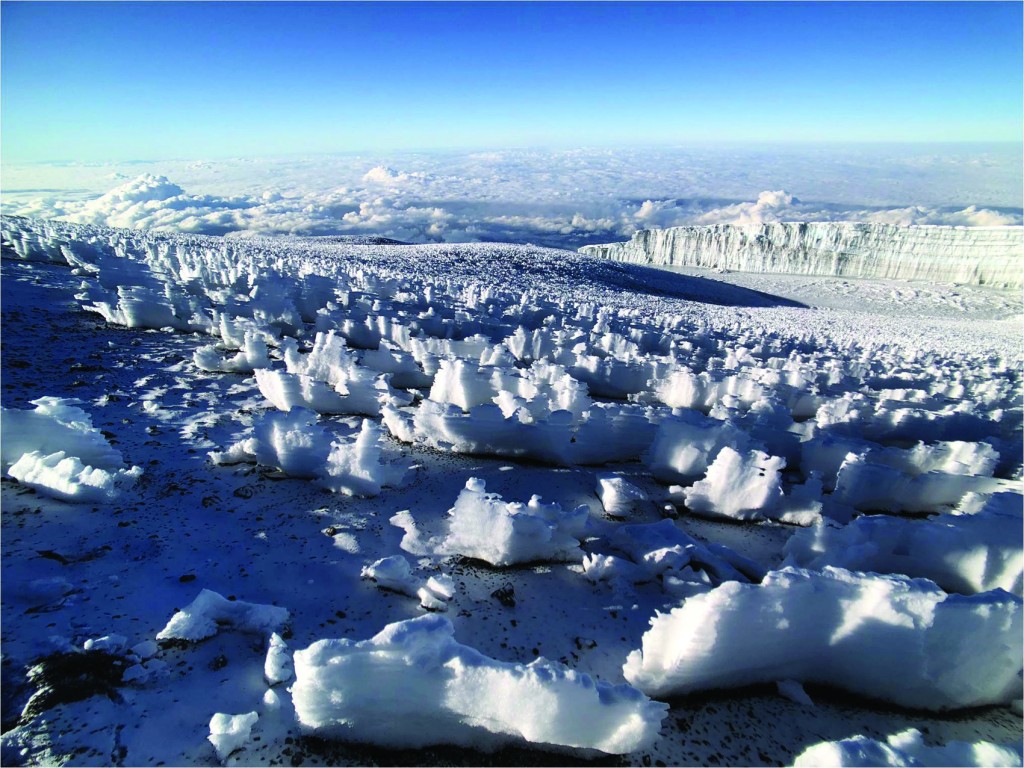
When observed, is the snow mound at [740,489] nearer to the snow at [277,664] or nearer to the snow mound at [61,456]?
the snow at [277,664]

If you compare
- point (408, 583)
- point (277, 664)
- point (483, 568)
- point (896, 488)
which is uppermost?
point (277, 664)

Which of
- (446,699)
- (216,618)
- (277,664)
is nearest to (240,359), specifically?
(216,618)

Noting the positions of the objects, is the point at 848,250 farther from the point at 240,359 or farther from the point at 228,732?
the point at 228,732

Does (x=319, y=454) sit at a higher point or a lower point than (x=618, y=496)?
higher

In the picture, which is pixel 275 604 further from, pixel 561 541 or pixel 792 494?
pixel 792 494

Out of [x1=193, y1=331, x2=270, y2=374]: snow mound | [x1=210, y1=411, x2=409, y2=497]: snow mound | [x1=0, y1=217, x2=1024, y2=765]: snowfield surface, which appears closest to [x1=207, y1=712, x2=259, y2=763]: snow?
[x1=0, y1=217, x2=1024, y2=765]: snowfield surface

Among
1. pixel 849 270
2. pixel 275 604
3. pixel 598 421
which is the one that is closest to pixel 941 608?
pixel 598 421

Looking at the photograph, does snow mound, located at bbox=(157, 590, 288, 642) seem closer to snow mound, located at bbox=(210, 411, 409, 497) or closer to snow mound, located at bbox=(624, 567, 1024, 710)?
snow mound, located at bbox=(210, 411, 409, 497)

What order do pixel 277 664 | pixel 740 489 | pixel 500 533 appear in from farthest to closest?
pixel 740 489 → pixel 500 533 → pixel 277 664

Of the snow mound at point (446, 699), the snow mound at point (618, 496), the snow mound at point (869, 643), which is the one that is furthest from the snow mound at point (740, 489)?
the snow mound at point (446, 699)
